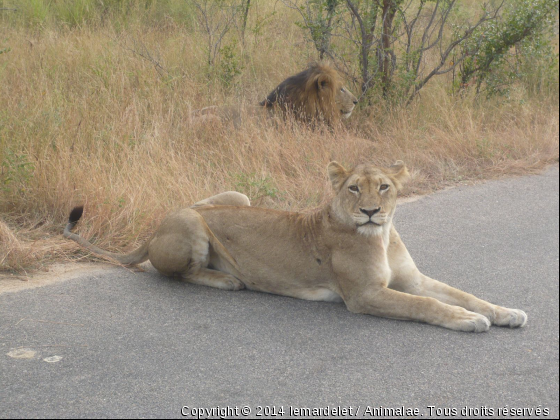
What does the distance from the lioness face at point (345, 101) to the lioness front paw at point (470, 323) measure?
532cm

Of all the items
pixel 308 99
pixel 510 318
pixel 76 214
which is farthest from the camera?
pixel 308 99

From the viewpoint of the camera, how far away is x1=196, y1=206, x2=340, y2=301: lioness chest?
4324 millimetres

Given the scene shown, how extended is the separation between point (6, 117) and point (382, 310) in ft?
14.2

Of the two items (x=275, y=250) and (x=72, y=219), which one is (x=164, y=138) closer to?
(x=72, y=219)

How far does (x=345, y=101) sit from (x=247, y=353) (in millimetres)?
5768

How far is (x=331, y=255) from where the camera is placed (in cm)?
426

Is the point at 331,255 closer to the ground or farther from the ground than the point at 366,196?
closer to the ground

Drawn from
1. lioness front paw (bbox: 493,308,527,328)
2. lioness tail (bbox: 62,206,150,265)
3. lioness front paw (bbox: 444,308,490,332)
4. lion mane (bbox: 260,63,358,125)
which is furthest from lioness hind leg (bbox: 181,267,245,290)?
lion mane (bbox: 260,63,358,125)

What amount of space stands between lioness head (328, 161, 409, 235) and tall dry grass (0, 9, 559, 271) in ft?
6.15

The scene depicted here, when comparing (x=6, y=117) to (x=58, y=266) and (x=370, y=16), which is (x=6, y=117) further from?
(x=370, y=16)

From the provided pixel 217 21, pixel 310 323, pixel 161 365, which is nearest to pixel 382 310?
pixel 310 323

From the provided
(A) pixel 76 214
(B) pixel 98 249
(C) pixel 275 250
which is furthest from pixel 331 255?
(A) pixel 76 214

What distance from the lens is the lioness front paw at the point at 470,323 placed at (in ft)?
12.4

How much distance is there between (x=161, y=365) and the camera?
3404 millimetres
